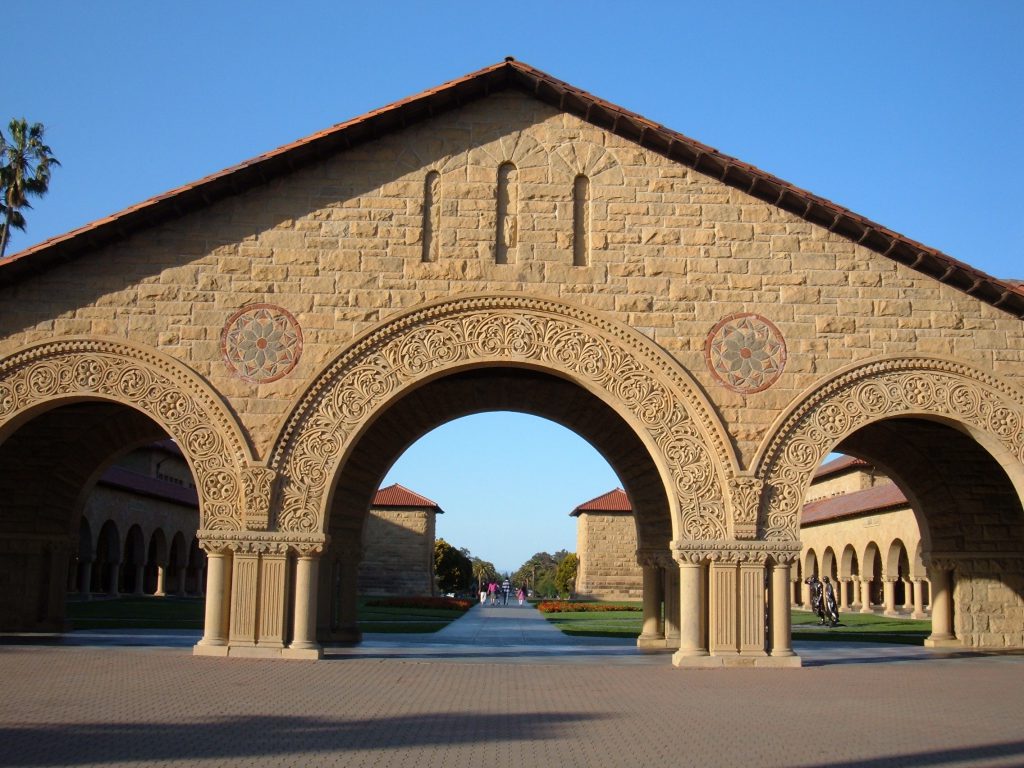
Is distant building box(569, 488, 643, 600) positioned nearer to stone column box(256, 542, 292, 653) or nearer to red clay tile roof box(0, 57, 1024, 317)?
red clay tile roof box(0, 57, 1024, 317)

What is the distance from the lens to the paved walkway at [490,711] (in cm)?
802

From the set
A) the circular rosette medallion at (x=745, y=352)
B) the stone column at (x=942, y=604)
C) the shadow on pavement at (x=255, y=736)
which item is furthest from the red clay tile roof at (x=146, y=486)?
the shadow on pavement at (x=255, y=736)

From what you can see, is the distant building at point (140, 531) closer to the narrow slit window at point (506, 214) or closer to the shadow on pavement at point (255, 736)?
the narrow slit window at point (506, 214)

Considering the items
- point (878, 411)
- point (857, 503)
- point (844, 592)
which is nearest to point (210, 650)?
point (878, 411)

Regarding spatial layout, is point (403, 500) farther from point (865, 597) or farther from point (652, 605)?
point (652, 605)

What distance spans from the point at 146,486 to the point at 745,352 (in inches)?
1086

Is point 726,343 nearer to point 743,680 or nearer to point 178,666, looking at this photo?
point 743,680

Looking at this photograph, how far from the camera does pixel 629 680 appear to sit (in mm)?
13227

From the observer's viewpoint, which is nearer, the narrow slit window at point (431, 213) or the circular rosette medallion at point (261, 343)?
the circular rosette medallion at point (261, 343)

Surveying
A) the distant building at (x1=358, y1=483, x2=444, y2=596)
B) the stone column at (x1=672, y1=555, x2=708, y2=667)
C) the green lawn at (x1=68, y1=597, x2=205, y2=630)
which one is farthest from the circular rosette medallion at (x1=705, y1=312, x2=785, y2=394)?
the distant building at (x1=358, y1=483, x2=444, y2=596)

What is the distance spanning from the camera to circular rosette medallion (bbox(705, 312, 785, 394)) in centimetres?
1559

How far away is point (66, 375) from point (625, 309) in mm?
7927

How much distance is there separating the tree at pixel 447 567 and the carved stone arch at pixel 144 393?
56.5 metres

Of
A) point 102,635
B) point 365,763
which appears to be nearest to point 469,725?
point 365,763
